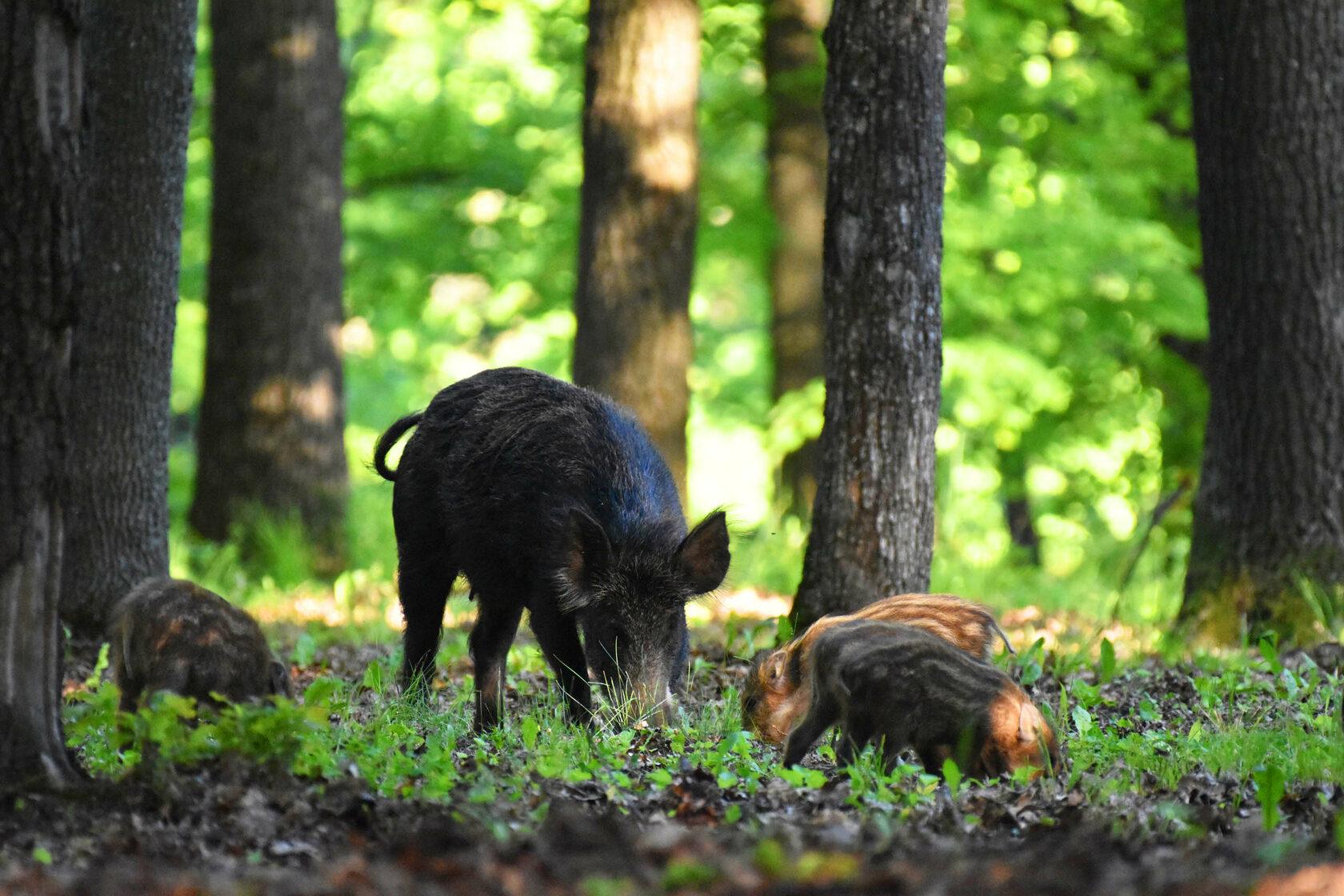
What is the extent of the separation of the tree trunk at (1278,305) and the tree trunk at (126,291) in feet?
20.1

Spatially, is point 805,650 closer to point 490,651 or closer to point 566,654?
point 566,654

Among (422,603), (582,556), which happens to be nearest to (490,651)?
(422,603)

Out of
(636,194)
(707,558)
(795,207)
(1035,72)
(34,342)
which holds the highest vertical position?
(1035,72)

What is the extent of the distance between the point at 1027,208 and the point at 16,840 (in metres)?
11.5

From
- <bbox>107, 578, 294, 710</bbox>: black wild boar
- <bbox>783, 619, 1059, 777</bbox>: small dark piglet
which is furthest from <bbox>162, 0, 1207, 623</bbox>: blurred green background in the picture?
<bbox>107, 578, 294, 710</bbox>: black wild boar

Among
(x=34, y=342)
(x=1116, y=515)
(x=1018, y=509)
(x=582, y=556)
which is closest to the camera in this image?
(x=34, y=342)

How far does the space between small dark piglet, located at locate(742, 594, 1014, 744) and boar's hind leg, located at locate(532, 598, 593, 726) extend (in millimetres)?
717

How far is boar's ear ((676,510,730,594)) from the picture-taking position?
6051 mm

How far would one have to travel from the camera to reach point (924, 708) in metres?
4.95

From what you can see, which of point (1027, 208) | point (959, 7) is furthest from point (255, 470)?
point (959, 7)

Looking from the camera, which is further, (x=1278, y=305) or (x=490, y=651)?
(x=1278, y=305)

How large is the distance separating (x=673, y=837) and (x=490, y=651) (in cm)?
288

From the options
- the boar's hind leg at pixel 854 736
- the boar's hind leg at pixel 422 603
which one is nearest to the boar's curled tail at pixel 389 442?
the boar's hind leg at pixel 422 603

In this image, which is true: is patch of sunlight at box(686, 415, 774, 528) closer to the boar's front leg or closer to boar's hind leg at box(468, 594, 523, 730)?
boar's hind leg at box(468, 594, 523, 730)
